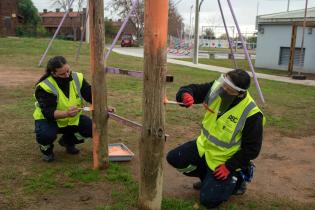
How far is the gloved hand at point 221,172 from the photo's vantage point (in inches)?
133

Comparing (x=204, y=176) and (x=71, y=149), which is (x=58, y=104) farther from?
(x=204, y=176)

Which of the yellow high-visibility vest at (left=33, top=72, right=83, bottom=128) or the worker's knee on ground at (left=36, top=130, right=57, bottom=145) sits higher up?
the yellow high-visibility vest at (left=33, top=72, right=83, bottom=128)

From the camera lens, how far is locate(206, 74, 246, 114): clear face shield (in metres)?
3.27

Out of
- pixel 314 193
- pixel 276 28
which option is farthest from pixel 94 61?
pixel 276 28

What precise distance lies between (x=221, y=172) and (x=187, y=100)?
0.67 m

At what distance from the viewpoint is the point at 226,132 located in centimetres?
344

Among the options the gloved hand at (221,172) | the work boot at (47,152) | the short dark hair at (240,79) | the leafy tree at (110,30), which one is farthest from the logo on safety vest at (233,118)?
the leafy tree at (110,30)

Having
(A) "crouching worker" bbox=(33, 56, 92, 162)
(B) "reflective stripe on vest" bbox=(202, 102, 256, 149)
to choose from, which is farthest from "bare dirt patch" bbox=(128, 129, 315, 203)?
(A) "crouching worker" bbox=(33, 56, 92, 162)

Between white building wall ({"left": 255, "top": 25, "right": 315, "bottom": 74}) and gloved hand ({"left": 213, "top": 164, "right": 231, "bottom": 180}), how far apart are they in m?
14.4

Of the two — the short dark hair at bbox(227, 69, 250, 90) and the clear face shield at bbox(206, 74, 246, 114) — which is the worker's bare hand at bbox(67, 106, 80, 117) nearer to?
the clear face shield at bbox(206, 74, 246, 114)

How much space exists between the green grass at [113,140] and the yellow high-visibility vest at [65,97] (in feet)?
1.44

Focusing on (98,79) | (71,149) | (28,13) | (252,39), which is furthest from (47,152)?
(252,39)

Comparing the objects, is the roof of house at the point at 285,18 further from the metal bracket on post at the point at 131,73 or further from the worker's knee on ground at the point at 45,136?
the worker's knee on ground at the point at 45,136

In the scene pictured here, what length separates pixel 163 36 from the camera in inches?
115
